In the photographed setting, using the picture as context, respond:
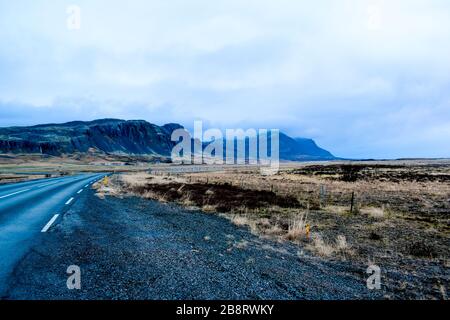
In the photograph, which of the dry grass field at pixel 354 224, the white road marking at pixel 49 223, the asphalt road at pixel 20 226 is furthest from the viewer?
the white road marking at pixel 49 223

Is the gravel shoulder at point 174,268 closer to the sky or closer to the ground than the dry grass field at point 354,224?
closer to the sky

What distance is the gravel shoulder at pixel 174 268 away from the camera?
521 centimetres

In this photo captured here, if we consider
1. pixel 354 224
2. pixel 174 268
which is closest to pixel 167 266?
pixel 174 268

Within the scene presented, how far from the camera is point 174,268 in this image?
6.38 metres

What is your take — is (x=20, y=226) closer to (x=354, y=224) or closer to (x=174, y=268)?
(x=174, y=268)

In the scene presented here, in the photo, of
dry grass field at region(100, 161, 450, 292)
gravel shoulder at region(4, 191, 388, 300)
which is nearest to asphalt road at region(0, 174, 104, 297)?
gravel shoulder at region(4, 191, 388, 300)

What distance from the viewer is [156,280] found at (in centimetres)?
568

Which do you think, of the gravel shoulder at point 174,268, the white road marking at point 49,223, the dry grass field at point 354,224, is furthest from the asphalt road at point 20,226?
the dry grass field at point 354,224

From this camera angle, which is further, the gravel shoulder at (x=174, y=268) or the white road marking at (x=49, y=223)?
the white road marking at (x=49, y=223)

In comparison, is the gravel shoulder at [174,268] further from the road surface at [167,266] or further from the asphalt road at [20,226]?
the asphalt road at [20,226]
